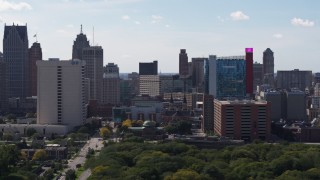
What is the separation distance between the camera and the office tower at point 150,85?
11206 cm

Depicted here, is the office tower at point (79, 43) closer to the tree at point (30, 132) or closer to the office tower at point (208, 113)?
the tree at point (30, 132)

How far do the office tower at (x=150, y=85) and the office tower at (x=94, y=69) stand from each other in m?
16.6

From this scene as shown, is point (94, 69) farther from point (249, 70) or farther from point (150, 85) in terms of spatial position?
point (249, 70)

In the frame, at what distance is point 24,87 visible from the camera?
99750mm

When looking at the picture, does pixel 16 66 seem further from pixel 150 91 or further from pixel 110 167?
pixel 110 167

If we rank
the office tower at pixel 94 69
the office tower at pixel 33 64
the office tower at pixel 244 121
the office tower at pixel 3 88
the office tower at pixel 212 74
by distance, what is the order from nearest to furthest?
the office tower at pixel 244 121 → the office tower at pixel 212 74 → the office tower at pixel 3 88 → the office tower at pixel 94 69 → the office tower at pixel 33 64

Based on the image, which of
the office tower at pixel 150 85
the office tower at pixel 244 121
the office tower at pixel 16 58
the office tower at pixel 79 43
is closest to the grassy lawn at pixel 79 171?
the office tower at pixel 244 121

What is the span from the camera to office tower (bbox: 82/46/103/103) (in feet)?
312

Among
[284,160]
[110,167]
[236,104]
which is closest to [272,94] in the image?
[236,104]

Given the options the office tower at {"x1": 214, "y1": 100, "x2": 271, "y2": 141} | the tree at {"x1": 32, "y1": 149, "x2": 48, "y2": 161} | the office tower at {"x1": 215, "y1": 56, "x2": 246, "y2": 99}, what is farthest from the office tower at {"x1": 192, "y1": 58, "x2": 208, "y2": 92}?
the tree at {"x1": 32, "y1": 149, "x2": 48, "y2": 161}

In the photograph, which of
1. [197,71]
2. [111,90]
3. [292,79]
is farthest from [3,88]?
[292,79]

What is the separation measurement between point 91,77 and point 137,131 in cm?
3487

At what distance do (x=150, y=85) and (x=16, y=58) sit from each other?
25590mm

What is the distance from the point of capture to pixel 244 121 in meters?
59.3
